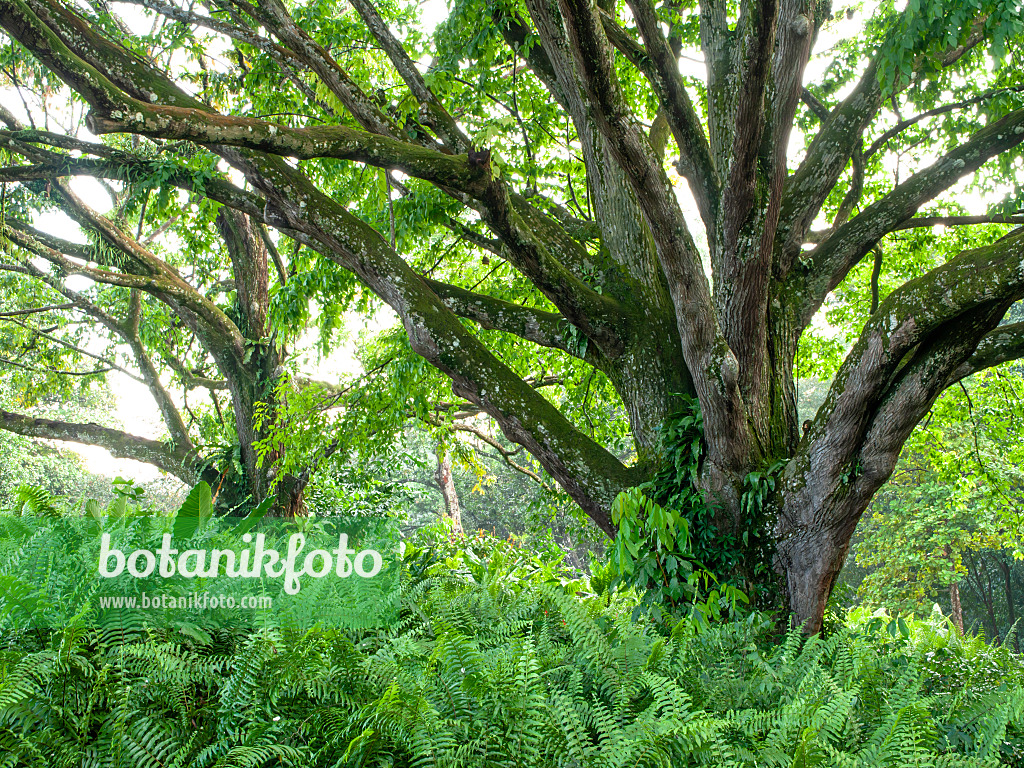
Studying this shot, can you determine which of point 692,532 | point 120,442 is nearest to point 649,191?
point 692,532

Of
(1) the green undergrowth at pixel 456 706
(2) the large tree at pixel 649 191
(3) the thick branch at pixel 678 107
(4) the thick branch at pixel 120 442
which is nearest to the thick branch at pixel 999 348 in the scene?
(2) the large tree at pixel 649 191

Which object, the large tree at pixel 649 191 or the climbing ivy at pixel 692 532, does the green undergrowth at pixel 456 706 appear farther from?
the large tree at pixel 649 191

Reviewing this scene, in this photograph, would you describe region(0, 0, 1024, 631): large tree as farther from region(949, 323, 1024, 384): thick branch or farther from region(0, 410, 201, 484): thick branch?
region(0, 410, 201, 484): thick branch

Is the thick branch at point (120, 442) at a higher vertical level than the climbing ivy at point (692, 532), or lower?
higher

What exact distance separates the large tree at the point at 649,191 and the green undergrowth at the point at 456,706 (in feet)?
6.27

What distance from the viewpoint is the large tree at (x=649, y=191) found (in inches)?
132

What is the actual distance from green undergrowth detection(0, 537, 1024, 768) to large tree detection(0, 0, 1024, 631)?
6.27 ft

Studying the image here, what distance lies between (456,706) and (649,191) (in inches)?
122

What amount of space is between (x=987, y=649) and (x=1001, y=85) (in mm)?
4908

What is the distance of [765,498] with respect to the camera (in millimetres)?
4086

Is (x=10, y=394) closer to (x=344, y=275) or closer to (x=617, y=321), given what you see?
(x=344, y=275)

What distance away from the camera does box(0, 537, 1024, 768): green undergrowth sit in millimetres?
1272

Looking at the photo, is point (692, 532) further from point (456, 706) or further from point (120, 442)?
point (120, 442)

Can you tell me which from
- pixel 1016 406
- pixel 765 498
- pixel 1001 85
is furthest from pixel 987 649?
pixel 1016 406
